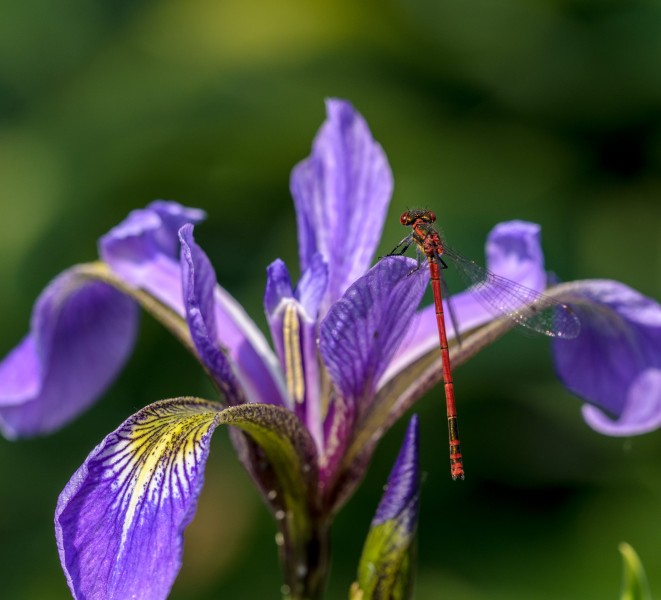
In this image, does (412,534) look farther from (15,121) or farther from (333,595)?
(15,121)

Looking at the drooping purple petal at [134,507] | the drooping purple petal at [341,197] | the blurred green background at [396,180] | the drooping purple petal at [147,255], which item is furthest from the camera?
the blurred green background at [396,180]

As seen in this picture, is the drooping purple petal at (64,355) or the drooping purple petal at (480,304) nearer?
the drooping purple petal at (480,304)

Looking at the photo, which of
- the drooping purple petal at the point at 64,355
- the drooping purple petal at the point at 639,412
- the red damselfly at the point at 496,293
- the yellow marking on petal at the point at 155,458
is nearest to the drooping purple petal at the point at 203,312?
A: the yellow marking on petal at the point at 155,458

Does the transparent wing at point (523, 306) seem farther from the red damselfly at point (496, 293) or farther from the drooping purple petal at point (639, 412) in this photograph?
the drooping purple petal at point (639, 412)

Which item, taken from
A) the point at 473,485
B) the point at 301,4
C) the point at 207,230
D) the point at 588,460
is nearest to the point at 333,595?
the point at 473,485

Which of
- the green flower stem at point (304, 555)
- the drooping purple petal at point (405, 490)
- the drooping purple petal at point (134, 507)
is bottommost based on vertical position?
the green flower stem at point (304, 555)

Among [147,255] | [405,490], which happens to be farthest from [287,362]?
[147,255]
